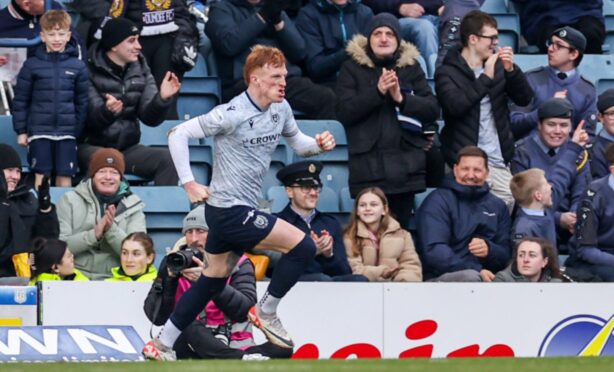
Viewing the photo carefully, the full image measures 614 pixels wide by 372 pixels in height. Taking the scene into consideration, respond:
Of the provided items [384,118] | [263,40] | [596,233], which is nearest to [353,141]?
[384,118]

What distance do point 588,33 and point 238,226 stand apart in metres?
6.26

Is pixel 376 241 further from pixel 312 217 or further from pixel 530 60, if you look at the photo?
pixel 530 60

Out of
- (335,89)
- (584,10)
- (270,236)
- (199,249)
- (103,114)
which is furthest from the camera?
(584,10)

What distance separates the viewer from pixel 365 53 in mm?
12852

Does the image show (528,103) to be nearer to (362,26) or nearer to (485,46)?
(485,46)

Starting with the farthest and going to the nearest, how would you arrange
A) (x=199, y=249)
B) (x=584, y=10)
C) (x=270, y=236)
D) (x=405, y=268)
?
(x=584, y=10) < (x=405, y=268) < (x=199, y=249) < (x=270, y=236)

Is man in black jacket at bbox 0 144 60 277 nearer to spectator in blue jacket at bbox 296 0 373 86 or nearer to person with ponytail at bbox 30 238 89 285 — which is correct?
person with ponytail at bbox 30 238 89 285

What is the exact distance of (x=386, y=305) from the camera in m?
11.5

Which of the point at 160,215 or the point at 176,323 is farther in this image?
the point at 160,215

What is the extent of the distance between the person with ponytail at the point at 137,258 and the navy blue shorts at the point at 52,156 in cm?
131

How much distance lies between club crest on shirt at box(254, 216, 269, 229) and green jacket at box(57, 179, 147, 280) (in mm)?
2222

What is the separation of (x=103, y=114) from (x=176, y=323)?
10.3 ft

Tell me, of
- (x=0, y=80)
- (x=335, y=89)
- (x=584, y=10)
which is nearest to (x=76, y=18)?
(x=0, y=80)

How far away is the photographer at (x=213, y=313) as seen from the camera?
10.5 metres
